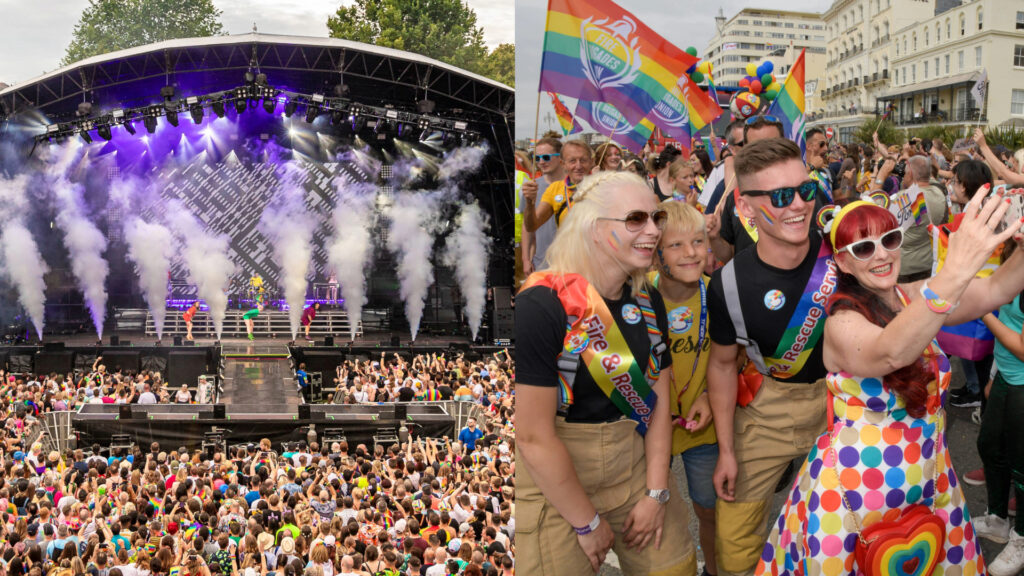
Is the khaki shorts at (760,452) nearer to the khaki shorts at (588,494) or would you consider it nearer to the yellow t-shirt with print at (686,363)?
the yellow t-shirt with print at (686,363)

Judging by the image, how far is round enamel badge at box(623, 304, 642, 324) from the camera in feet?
5.39

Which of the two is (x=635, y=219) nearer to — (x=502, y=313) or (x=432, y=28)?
(x=432, y=28)

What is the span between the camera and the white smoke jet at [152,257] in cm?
1070

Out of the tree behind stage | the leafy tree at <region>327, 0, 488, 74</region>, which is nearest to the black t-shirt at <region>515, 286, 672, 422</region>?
the tree behind stage

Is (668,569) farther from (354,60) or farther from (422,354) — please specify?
(422,354)

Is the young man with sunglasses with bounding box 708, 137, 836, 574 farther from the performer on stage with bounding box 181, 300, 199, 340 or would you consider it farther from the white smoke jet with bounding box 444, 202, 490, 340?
the performer on stage with bounding box 181, 300, 199, 340

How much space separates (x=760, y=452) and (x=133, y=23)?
188 inches

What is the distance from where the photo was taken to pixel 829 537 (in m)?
1.73

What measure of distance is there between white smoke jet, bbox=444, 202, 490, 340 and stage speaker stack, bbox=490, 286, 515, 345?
0.79 ft

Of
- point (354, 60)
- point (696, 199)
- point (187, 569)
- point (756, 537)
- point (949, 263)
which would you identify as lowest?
point (187, 569)

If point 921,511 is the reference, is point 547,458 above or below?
above

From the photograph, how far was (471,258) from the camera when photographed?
11.6 metres

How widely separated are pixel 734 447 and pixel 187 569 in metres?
3.38

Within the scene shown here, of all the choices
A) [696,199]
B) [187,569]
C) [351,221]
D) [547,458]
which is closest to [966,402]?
[696,199]
